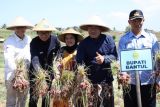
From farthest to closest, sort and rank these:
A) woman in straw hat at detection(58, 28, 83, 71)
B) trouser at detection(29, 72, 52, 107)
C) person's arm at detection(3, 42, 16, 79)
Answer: person's arm at detection(3, 42, 16, 79) < woman in straw hat at detection(58, 28, 83, 71) < trouser at detection(29, 72, 52, 107)

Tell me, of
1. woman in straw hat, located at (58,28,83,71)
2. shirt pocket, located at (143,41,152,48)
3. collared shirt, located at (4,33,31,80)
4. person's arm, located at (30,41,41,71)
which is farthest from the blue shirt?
collared shirt, located at (4,33,31,80)

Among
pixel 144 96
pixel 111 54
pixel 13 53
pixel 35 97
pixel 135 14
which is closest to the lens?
pixel 135 14

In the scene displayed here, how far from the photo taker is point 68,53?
7172 mm

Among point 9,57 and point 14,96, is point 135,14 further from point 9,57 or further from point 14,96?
point 14,96

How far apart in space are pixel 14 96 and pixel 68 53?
1330mm

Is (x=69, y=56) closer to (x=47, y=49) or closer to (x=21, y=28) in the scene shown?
(x=47, y=49)

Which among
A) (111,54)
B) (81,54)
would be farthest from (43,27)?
(111,54)

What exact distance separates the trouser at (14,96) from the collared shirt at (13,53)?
0.18 m

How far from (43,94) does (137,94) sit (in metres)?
1.61

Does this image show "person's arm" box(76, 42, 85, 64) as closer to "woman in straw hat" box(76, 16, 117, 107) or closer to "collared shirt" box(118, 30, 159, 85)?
"woman in straw hat" box(76, 16, 117, 107)

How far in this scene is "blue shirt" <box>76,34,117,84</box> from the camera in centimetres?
665

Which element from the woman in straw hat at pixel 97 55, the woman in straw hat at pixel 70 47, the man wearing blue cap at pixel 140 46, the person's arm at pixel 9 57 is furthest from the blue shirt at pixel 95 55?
the person's arm at pixel 9 57

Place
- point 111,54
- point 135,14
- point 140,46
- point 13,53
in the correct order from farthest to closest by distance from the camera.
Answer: point 13,53
point 111,54
point 140,46
point 135,14

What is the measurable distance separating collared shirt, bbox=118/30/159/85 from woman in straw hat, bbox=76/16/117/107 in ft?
1.02
